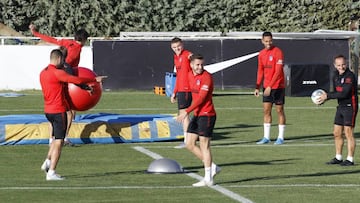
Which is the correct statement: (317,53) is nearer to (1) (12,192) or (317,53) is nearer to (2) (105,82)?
(2) (105,82)

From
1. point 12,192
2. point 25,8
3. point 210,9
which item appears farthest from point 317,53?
point 12,192

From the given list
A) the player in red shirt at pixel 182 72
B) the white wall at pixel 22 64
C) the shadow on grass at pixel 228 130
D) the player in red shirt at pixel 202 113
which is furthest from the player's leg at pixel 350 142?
the white wall at pixel 22 64

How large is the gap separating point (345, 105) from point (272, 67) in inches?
140

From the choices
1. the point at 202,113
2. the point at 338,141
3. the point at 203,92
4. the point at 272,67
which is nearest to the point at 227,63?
the point at 272,67

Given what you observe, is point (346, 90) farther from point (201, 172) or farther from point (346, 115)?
point (201, 172)

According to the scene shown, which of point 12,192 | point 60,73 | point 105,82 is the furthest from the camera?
point 105,82

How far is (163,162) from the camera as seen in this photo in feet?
51.5

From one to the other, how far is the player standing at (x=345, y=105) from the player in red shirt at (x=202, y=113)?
9.68 ft

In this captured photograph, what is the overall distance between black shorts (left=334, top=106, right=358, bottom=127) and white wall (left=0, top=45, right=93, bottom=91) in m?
21.8

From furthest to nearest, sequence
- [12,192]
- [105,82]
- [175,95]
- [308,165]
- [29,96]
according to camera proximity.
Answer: [105,82], [29,96], [175,95], [308,165], [12,192]

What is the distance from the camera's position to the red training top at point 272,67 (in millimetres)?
20125

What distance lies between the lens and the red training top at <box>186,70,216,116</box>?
14.2 m

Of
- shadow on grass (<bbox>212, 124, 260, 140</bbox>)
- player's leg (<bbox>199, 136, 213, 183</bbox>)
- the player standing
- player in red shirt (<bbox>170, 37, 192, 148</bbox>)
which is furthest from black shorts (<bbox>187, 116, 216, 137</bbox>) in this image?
shadow on grass (<bbox>212, 124, 260, 140</bbox>)

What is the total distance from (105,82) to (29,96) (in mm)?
3245
